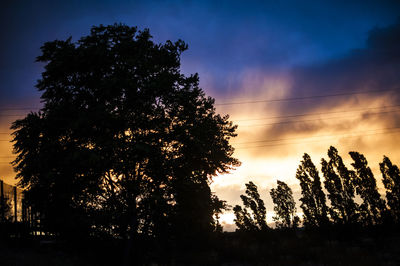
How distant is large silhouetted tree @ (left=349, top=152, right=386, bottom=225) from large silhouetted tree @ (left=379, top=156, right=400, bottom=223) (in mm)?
1371

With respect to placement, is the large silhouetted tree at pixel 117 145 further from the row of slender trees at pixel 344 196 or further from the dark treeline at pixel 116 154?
the row of slender trees at pixel 344 196

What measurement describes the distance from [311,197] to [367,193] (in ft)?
22.9

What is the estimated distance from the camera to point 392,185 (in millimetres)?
37969

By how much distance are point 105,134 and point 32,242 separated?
30.6 feet

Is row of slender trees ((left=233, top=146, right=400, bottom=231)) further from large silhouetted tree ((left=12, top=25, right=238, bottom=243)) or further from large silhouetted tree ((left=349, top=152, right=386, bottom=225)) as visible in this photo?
large silhouetted tree ((left=12, top=25, right=238, bottom=243))

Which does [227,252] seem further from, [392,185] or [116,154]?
[392,185]

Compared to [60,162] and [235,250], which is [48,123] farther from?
[235,250]

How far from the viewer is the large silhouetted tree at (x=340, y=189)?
36625 millimetres

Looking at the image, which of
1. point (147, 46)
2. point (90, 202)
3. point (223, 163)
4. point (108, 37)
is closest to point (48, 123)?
point (90, 202)

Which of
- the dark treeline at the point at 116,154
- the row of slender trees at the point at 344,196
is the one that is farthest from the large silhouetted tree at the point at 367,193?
the dark treeline at the point at 116,154

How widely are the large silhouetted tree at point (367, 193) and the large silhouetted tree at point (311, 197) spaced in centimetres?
458

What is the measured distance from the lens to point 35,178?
2058cm

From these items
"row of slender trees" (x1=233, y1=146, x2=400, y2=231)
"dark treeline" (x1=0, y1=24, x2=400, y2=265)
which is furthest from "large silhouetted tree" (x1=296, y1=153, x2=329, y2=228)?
"dark treeline" (x1=0, y1=24, x2=400, y2=265)

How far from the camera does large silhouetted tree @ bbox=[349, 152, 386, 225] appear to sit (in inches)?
1436
